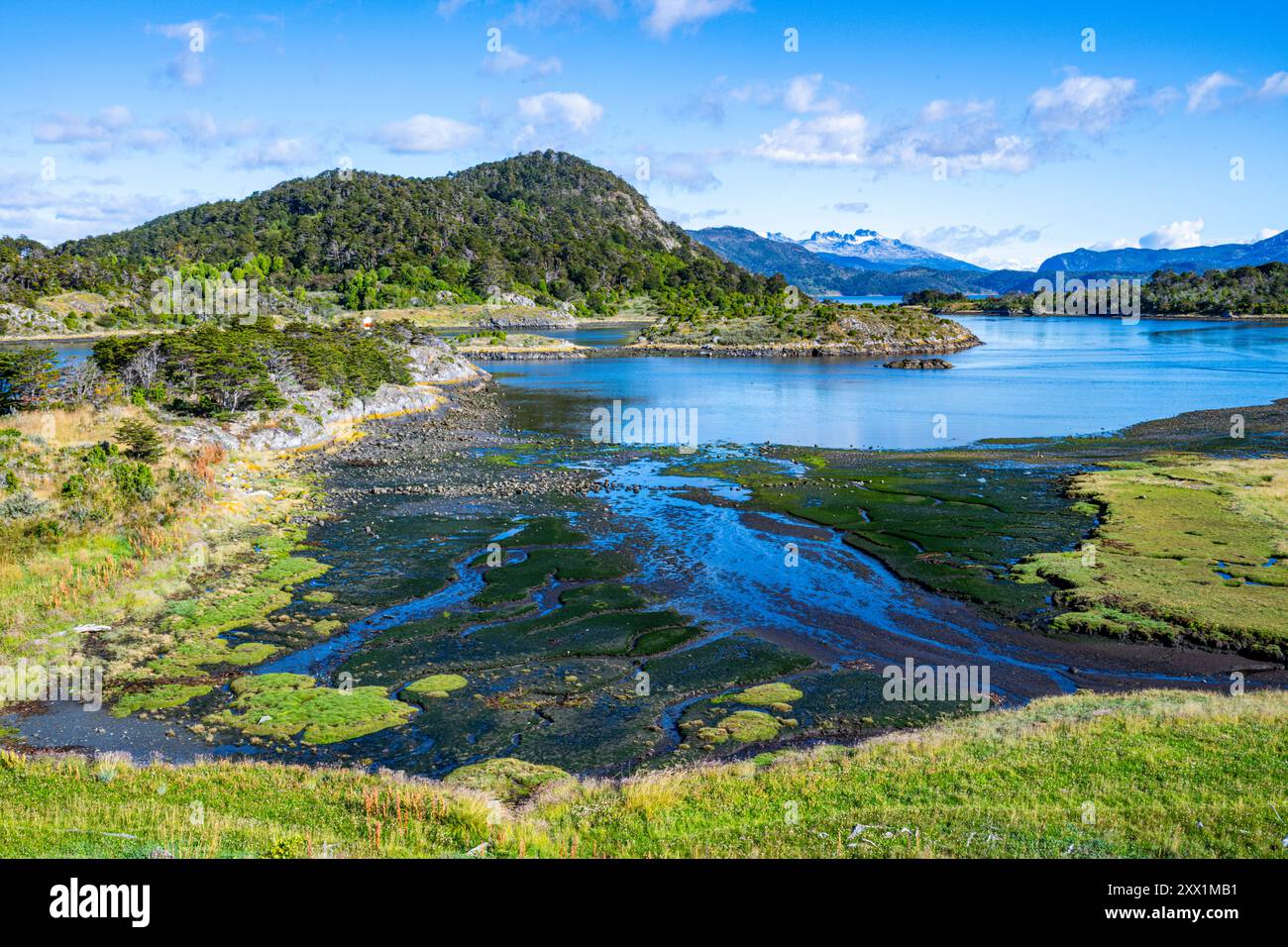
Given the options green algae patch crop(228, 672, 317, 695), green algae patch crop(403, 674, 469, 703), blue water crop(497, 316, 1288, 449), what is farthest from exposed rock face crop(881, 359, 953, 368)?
green algae patch crop(228, 672, 317, 695)

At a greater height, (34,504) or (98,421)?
(98,421)

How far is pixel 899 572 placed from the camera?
37219mm

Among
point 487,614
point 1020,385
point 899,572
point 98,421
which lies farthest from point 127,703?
point 1020,385

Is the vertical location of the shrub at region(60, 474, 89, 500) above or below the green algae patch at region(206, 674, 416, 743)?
above

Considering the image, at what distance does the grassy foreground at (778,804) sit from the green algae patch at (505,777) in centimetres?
10

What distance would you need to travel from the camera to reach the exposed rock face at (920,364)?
454ft

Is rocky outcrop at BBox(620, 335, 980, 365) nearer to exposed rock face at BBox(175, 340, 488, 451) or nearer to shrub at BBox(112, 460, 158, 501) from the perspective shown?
exposed rock face at BBox(175, 340, 488, 451)

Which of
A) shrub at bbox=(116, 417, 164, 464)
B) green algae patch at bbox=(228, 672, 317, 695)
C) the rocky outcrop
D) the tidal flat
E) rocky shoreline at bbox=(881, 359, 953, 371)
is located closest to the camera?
the tidal flat

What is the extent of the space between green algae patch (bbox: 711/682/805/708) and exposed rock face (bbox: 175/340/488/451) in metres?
43.6

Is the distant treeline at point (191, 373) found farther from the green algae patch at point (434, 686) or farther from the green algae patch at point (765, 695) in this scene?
the green algae patch at point (765, 695)

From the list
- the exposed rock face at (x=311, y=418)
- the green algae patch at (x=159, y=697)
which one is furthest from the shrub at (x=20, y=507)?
the exposed rock face at (x=311, y=418)

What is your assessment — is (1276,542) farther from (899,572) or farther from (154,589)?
(154,589)

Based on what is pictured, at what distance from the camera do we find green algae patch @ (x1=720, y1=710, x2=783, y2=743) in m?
23.5
